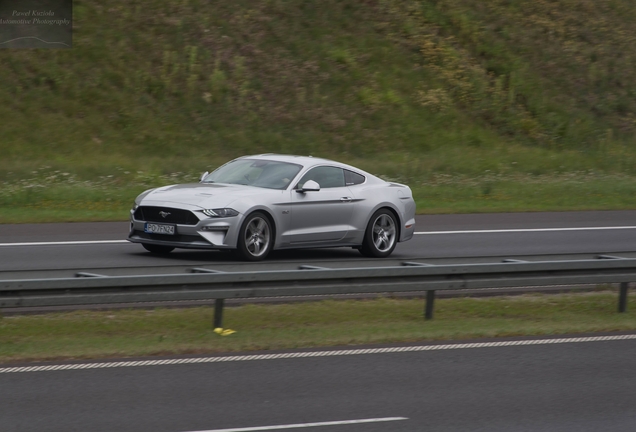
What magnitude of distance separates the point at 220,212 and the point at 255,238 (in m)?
0.68

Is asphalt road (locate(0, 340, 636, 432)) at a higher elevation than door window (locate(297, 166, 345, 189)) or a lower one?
lower

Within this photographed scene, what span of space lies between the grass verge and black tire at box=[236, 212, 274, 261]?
7.39 feet

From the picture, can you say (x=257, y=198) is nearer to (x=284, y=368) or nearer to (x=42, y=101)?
(x=284, y=368)

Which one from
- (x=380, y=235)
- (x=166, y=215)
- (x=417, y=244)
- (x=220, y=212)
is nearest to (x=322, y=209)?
(x=380, y=235)

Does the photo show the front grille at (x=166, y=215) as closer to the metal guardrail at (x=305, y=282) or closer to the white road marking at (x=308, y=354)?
the metal guardrail at (x=305, y=282)

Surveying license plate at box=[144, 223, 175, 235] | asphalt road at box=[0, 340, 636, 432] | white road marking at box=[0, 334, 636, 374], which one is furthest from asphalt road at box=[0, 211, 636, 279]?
asphalt road at box=[0, 340, 636, 432]

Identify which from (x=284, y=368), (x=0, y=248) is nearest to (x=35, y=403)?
(x=284, y=368)

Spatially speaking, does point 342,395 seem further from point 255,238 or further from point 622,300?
point 255,238

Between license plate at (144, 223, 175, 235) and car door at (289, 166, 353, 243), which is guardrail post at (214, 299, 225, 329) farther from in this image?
car door at (289, 166, 353, 243)

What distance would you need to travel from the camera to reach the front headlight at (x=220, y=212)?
44.4ft

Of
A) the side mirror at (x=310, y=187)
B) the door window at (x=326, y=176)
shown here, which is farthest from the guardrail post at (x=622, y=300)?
the door window at (x=326, y=176)

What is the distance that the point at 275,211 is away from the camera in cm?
1407

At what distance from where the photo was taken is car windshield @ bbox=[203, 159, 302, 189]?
14.5 meters

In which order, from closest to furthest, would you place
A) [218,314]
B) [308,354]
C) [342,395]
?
1. [342,395]
2. [308,354]
3. [218,314]
